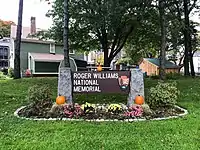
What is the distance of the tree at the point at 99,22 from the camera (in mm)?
10867

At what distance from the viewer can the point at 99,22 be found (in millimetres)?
11578

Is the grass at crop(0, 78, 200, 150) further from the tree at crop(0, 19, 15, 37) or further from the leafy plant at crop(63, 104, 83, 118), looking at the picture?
the tree at crop(0, 19, 15, 37)

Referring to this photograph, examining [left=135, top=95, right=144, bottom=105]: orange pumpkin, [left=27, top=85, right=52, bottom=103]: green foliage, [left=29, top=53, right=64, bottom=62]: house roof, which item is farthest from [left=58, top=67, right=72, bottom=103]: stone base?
[left=29, top=53, right=64, bottom=62]: house roof

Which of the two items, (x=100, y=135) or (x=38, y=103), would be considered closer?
(x=100, y=135)

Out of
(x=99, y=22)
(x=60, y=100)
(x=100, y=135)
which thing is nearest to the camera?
(x=100, y=135)

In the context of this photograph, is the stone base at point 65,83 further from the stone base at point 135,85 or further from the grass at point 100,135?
the stone base at point 135,85

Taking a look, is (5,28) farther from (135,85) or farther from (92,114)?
(92,114)

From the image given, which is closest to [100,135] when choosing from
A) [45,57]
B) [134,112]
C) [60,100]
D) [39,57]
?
[134,112]

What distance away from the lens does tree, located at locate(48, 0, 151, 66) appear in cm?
1087

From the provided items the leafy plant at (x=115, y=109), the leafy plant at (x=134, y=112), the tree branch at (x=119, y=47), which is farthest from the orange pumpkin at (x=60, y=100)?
the tree branch at (x=119, y=47)

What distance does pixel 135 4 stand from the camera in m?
11.2

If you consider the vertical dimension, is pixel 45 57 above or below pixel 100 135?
above

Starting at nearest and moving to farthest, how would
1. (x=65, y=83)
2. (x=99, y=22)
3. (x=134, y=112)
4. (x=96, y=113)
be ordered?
(x=134, y=112) < (x=96, y=113) < (x=65, y=83) < (x=99, y=22)

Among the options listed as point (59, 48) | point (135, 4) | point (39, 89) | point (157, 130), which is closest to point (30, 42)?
point (59, 48)
